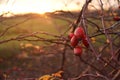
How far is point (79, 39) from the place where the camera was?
1822 mm

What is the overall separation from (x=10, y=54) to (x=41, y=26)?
294 cm

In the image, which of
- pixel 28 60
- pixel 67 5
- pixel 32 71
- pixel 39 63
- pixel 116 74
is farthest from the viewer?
pixel 28 60

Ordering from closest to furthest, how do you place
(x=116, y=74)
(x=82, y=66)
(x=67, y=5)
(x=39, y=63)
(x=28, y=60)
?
(x=116, y=74)
(x=67, y=5)
(x=82, y=66)
(x=39, y=63)
(x=28, y=60)

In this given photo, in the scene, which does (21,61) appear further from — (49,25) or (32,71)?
(49,25)

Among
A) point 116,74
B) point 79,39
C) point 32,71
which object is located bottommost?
point 32,71

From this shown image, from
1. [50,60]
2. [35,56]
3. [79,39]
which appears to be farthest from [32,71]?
[79,39]

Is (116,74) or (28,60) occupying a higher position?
(116,74)

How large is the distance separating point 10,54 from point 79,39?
25.7 feet

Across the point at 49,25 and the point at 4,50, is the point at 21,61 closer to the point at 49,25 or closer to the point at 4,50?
the point at 4,50

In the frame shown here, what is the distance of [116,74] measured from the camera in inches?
113

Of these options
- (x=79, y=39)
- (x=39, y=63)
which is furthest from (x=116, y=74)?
(x=39, y=63)

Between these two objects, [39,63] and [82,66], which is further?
[39,63]

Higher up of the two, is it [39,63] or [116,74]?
[116,74]

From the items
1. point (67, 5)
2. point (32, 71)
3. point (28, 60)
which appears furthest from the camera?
point (28, 60)
